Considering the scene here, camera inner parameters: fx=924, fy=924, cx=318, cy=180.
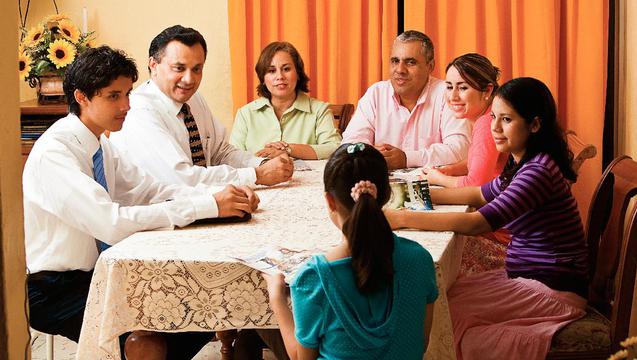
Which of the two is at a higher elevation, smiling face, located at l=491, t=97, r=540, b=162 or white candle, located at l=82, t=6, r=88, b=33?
white candle, located at l=82, t=6, r=88, b=33

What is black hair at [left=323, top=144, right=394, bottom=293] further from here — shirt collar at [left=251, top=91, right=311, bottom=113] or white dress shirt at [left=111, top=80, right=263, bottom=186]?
shirt collar at [left=251, top=91, right=311, bottom=113]

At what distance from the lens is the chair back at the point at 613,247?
2.17m

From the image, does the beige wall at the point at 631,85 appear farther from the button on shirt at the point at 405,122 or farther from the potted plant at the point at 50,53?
the potted plant at the point at 50,53

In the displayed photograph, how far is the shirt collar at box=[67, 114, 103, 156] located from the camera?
2.54 m

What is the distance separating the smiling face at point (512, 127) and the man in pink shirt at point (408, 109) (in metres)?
1.08

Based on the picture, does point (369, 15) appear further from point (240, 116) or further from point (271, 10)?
point (240, 116)

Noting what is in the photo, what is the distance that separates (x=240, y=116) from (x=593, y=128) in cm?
154

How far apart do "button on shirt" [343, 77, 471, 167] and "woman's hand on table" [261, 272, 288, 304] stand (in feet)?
5.90

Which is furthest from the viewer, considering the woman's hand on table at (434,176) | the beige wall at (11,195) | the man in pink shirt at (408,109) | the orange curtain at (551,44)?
the orange curtain at (551,44)

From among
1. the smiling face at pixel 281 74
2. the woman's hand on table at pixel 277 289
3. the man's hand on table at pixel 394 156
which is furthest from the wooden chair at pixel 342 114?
the woman's hand on table at pixel 277 289

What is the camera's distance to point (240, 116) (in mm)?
4004

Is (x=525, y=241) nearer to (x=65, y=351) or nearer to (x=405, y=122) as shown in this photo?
(x=405, y=122)

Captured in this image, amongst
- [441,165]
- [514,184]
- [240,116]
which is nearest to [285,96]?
[240,116]

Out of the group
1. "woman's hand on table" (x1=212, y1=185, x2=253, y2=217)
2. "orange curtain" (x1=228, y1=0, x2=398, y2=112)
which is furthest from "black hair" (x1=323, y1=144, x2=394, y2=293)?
"orange curtain" (x1=228, y1=0, x2=398, y2=112)
